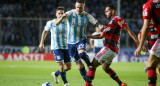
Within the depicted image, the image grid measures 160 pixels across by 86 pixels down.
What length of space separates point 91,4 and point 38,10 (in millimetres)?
4858

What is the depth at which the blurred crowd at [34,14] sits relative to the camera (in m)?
23.3

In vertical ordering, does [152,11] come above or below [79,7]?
below

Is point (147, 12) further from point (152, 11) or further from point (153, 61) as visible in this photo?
point (153, 61)

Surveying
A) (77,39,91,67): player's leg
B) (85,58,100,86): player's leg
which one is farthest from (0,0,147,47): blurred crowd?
(85,58,100,86): player's leg

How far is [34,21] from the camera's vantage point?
934 inches

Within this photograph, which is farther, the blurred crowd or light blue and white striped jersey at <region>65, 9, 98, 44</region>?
the blurred crowd

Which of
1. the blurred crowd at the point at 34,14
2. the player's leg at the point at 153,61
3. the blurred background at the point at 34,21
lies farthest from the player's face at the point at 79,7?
the blurred crowd at the point at 34,14

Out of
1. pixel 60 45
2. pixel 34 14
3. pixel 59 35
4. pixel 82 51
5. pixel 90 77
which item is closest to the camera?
pixel 90 77

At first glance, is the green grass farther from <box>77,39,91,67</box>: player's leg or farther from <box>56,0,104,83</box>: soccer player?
<box>77,39,91,67</box>: player's leg

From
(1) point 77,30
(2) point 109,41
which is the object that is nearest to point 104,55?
(2) point 109,41

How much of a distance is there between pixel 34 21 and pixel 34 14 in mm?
4298

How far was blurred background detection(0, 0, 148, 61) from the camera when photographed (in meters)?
22.9

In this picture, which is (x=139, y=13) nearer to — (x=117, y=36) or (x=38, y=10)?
(x=38, y=10)

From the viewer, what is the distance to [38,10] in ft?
92.8
